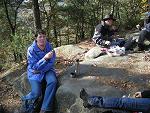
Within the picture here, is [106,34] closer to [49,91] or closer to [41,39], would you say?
[41,39]

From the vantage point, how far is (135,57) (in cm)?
999

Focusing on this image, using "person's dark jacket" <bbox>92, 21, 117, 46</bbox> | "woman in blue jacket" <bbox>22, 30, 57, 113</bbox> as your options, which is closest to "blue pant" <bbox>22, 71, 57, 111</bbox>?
"woman in blue jacket" <bbox>22, 30, 57, 113</bbox>

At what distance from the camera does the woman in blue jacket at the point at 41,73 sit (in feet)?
26.3

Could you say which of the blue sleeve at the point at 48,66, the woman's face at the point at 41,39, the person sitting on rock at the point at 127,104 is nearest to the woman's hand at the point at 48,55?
the blue sleeve at the point at 48,66

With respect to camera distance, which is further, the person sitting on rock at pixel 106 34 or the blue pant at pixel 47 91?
the person sitting on rock at pixel 106 34

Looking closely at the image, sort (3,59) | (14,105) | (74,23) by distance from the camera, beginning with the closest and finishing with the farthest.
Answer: (14,105)
(3,59)
(74,23)

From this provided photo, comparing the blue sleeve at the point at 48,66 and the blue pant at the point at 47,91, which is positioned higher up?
the blue sleeve at the point at 48,66

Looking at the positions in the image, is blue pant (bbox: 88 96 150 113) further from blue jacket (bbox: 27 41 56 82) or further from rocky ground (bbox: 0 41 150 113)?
blue jacket (bbox: 27 41 56 82)

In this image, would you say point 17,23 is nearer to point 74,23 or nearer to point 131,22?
point 74,23

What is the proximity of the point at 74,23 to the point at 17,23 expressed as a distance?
472 centimetres

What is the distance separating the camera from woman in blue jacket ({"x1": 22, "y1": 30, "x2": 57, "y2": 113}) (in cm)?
802

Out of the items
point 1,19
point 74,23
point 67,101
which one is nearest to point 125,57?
point 67,101

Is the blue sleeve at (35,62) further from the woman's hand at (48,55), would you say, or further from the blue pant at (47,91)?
the blue pant at (47,91)

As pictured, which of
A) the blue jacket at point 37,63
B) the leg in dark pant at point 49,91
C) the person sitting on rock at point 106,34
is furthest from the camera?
the person sitting on rock at point 106,34
